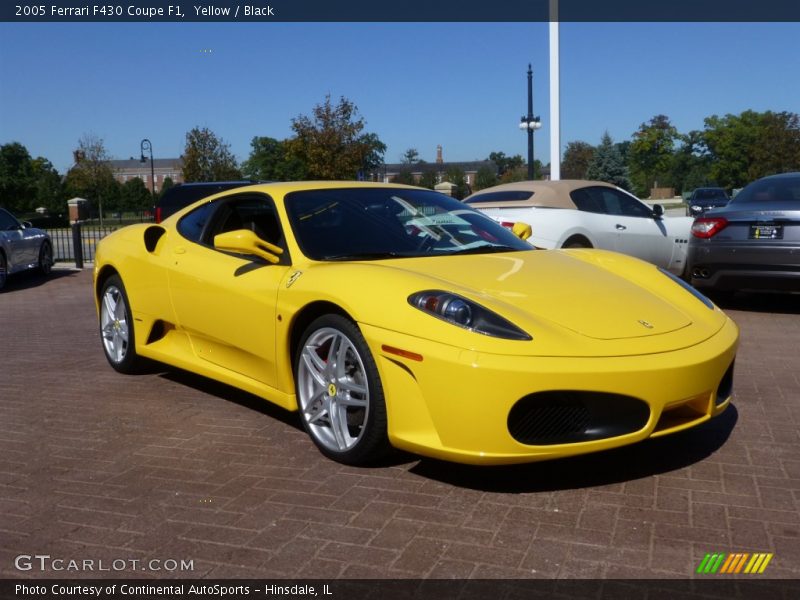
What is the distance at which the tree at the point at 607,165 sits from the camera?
56.9 meters

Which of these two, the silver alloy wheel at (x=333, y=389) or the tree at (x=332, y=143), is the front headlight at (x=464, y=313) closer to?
the silver alloy wheel at (x=333, y=389)

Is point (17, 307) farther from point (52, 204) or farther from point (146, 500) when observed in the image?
point (52, 204)

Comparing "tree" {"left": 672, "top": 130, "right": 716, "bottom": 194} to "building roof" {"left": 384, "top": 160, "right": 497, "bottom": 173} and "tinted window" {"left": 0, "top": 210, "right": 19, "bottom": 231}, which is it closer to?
"building roof" {"left": 384, "top": 160, "right": 497, "bottom": 173}

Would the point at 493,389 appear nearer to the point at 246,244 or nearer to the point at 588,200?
the point at 246,244

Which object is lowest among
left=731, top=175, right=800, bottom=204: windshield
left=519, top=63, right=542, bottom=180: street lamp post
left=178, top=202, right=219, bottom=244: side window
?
left=178, top=202, right=219, bottom=244: side window

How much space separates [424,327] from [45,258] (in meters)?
13.2

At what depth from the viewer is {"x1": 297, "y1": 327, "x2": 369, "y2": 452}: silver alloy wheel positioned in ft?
12.0

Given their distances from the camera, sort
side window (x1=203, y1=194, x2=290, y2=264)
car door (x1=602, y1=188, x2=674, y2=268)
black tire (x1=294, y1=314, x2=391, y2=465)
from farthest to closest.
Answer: car door (x1=602, y1=188, x2=674, y2=268), side window (x1=203, y1=194, x2=290, y2=264), black tire (x1=294, y1=314, x2=391, y2=465)

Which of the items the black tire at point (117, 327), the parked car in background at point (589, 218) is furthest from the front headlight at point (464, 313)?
the parked car in background at point (589, 218)

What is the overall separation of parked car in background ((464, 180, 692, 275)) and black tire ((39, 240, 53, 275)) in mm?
8752

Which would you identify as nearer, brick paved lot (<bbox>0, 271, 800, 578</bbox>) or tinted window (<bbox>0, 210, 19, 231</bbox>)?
brick paved lot (<bbox>0, 271, 800, 578</bbox>)

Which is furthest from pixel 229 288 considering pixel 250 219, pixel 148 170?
pixel 148 170

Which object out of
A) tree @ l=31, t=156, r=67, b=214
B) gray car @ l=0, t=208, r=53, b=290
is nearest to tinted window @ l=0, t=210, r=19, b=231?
gray car @ l=0, t=208, r=53, b=290

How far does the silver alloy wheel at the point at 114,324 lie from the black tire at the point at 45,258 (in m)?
9.63
